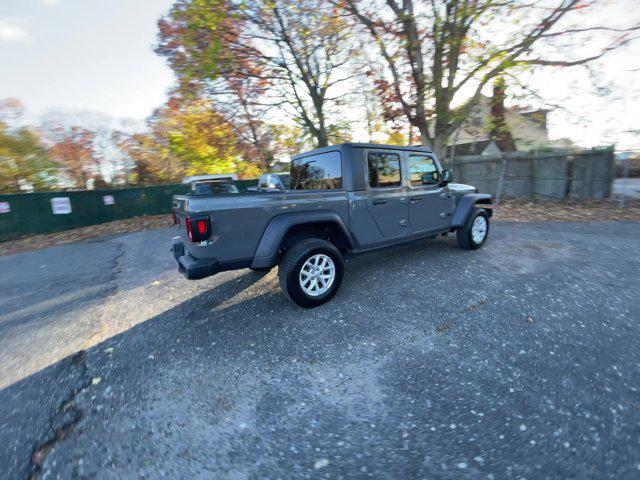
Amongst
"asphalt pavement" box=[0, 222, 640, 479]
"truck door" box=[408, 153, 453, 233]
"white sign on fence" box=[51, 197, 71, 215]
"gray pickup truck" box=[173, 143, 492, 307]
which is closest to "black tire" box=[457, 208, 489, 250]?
"gray pickup truck" box=[173, 143, 492, 307]

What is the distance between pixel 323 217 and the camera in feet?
12.1

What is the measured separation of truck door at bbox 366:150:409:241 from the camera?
4.17 metres

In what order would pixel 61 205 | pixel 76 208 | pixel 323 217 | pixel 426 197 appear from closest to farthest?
pixel 323 217 < pixel 426 197 < pixel 61 205 < pixel 76 208

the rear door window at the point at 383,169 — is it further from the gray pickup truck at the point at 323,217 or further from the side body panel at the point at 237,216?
the side body panel at the point at 237,216

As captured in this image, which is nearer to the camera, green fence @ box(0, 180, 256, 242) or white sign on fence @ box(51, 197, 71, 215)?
green fence @ box(0, 180, 256, 242)

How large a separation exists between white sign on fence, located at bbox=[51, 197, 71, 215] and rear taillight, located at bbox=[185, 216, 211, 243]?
11.6 metres

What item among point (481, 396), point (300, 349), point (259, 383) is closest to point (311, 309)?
point (300, 349)

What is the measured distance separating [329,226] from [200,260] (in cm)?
159

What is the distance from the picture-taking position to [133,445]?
1985mm

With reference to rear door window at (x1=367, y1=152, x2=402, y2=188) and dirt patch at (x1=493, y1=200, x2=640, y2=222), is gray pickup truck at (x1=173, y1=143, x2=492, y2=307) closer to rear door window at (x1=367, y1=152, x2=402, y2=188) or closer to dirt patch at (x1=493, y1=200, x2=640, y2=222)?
rear door window at (x1=367, y1=152, x2=402, y2=188)

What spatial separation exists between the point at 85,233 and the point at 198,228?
1072 cm

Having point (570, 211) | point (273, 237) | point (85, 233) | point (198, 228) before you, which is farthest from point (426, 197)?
point (85, 233)

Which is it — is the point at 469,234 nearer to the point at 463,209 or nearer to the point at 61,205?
the point at 463,209

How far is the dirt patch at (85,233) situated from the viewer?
31.9ft
